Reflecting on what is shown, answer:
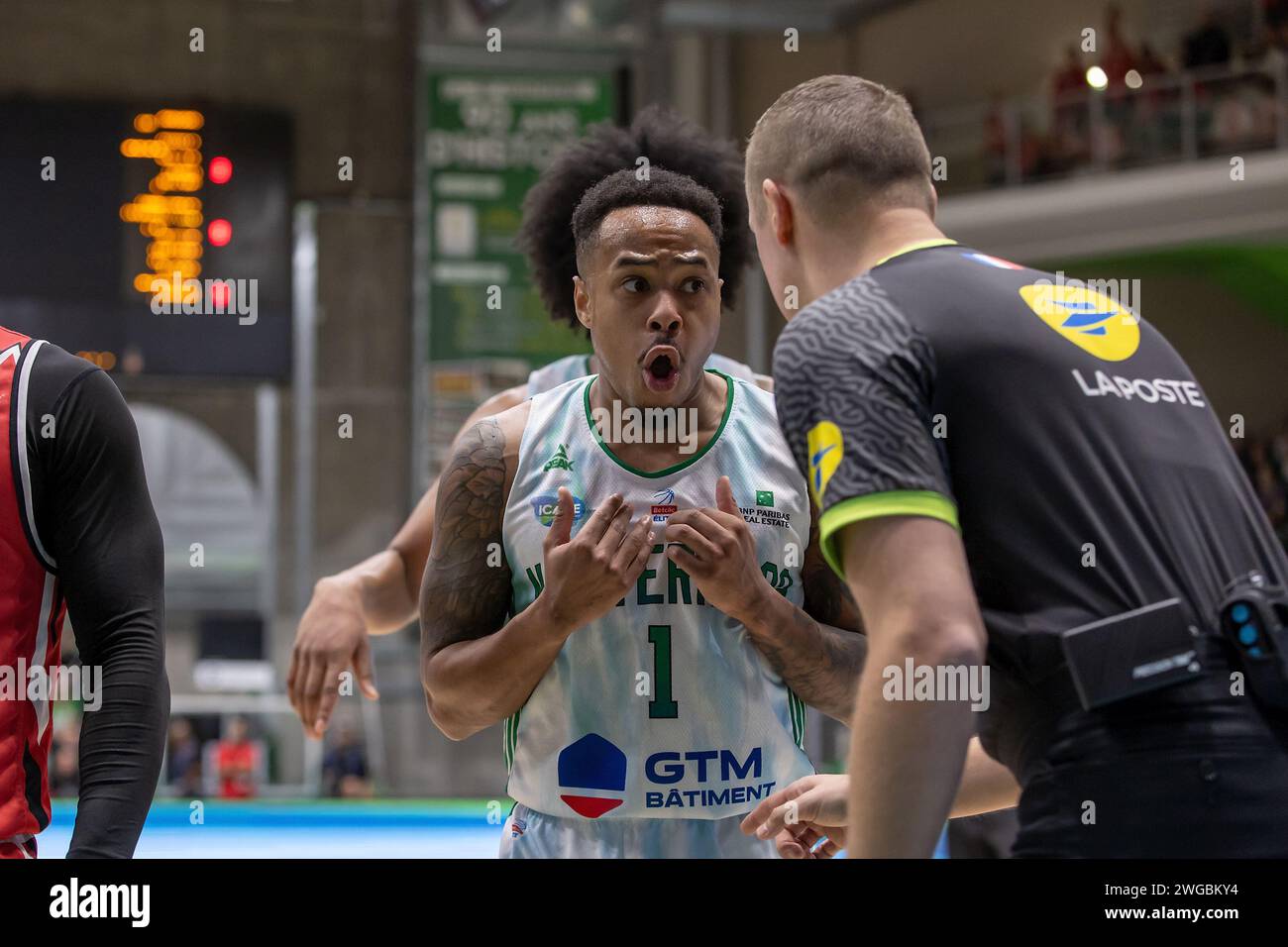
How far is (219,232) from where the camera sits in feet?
32.9

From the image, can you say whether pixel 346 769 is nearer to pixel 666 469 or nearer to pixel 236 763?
pixel 236 763

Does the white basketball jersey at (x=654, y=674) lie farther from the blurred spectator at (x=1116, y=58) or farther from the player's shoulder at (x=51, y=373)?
the blurred spectator at (x=1116, y=58)

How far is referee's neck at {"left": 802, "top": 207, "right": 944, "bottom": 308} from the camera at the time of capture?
1928 mm

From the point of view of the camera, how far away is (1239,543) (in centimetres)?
178

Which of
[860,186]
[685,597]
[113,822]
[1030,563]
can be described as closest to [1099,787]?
[1030,563]

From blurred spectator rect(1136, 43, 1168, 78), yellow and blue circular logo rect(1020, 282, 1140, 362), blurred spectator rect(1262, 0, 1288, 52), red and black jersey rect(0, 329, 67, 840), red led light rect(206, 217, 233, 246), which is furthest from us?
blurred spectator rect(1136, 43, 1168, 78)

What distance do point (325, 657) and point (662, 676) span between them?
2.79ft

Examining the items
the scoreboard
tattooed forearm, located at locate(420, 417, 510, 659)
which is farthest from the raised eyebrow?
the scoreboard

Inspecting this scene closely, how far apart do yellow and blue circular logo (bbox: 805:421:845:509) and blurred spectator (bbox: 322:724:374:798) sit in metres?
9.67

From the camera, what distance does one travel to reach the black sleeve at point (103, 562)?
2.08m

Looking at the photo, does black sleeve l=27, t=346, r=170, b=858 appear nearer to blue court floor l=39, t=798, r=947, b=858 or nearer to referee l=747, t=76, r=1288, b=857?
referee l=747, t=76, r=1288, b=857

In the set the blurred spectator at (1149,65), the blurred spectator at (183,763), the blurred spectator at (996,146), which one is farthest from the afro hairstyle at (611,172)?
the blurred spectator at (1149,65)

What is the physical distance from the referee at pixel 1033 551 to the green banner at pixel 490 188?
348 inches
